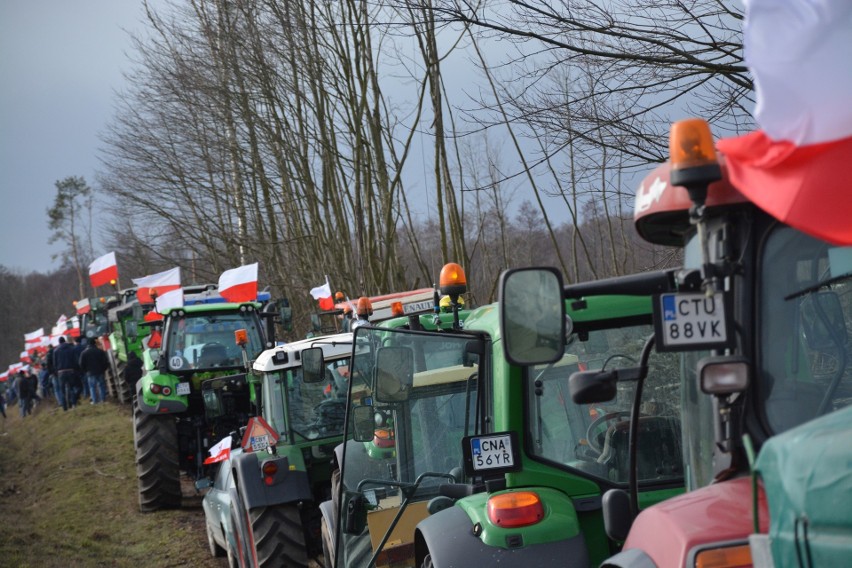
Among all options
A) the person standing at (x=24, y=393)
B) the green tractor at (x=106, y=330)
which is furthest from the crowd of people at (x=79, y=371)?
the person standing at (x=24, y=393)

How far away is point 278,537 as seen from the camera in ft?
26.8

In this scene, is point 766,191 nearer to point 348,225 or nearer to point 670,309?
point 670,309

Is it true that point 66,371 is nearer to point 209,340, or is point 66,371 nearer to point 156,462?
point 209,340

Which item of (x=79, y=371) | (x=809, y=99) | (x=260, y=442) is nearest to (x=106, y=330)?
(x=79, y=371)

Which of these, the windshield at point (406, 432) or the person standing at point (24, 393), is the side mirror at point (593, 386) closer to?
the windshield at point (406, 432)

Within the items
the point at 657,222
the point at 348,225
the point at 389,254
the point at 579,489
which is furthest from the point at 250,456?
the point at 348,225

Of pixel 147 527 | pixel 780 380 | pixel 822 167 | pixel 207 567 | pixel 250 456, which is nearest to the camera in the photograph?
pixel 822 167

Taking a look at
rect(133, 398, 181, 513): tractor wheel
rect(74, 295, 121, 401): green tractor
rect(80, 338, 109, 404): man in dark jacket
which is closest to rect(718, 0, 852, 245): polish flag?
rect(133, 398, 181, 513): tractor wheel

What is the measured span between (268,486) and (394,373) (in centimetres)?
358

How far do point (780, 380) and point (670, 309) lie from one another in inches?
11.9

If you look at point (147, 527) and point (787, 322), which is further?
point (147, 527)

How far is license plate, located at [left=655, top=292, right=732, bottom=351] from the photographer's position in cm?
258

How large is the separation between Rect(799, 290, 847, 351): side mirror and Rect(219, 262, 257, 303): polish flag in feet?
48.3

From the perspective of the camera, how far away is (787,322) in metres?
2.62
